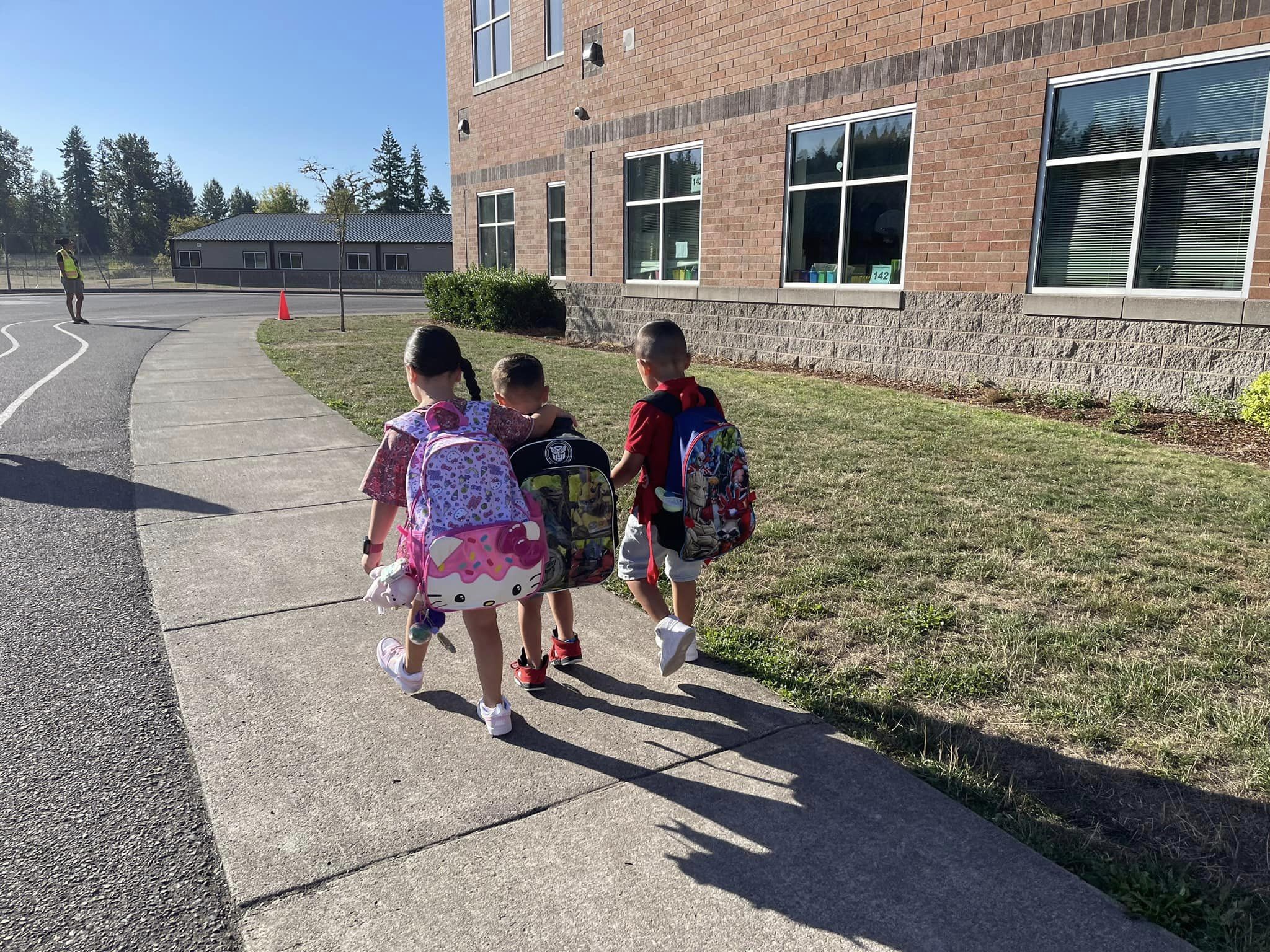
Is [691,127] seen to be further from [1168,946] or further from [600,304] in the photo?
[1168,946]

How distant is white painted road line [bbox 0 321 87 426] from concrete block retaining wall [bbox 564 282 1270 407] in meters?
8.94

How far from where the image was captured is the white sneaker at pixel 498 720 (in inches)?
127

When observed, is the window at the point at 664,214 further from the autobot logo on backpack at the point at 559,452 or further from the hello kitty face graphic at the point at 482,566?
the hello kitty face graphic at the point at 482,566

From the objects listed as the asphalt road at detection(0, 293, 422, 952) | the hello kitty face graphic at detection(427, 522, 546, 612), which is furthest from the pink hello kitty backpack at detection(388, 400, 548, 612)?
the asphalt road at detection(0, 293, 422, 952)

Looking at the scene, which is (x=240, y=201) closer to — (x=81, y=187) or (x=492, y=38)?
(x=81, y=187)

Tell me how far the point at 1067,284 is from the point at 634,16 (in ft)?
29.3

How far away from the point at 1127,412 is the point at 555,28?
48.0 ft

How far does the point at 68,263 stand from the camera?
68.1 ft

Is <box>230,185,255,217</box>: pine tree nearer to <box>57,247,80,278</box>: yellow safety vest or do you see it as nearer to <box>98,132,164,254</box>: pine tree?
<box>98,132,164,254</box>: pine tree

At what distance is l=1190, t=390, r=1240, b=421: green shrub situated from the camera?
27.4 ft

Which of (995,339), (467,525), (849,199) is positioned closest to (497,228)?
(849,199)

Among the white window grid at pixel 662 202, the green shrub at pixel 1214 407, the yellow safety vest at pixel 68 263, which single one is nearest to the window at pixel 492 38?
the white window grid at pixel 662 202

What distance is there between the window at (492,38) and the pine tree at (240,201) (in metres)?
119

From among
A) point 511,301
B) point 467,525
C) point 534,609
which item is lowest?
point 534,609
